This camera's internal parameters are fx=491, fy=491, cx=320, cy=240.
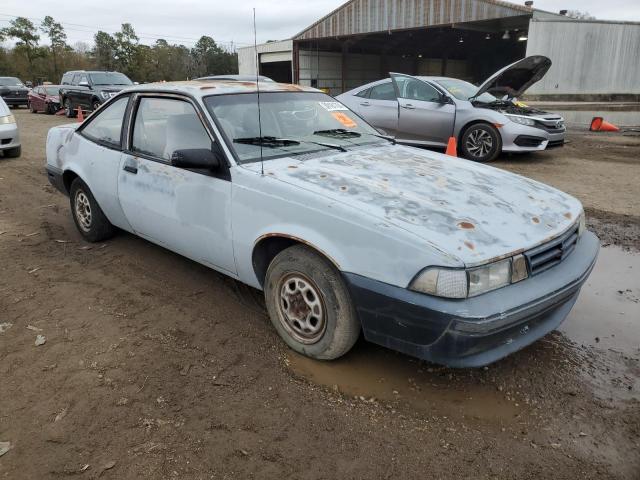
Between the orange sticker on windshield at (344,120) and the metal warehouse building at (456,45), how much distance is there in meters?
12.1

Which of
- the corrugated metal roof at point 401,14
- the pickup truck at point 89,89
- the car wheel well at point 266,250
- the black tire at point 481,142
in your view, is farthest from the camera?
the corrugated metal roof at point 401,14

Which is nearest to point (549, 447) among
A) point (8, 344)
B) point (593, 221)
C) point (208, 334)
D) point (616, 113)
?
point (208, 334)

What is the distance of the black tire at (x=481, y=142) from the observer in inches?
344

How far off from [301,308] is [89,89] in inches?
676

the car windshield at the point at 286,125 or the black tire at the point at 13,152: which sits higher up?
the car windshield at the point at 286,125

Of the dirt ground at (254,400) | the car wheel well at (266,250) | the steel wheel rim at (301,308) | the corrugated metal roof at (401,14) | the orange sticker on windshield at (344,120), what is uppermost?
the corrugated metal roof at (401,14)

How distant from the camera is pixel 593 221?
5.55 m

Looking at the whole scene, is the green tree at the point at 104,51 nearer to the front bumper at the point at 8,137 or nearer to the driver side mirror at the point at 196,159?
the front bumper at the point at 8,137

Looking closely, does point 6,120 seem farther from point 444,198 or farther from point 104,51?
point 104,51

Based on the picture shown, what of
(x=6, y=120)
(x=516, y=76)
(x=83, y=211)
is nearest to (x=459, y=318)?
(x=83, y=211)

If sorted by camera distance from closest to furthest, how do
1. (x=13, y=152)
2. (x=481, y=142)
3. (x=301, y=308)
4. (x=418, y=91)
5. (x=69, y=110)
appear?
(x=301, y=308) → (x=481, y=142) → (x=418, y=91) → (x=13, y=152) → (x=69, y=110)

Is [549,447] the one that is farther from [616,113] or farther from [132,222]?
[616,113]

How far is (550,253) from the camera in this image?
2623 mm

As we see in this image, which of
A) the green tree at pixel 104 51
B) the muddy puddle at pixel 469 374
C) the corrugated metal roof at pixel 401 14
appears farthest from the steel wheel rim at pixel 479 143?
the green tree at pixel 104 51
